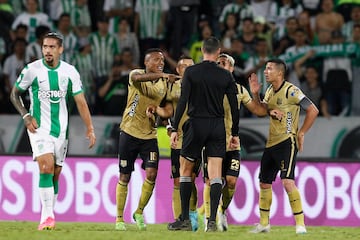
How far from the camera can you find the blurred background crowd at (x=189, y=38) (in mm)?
19500

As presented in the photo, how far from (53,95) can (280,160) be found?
112 inches

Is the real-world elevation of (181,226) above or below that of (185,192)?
below

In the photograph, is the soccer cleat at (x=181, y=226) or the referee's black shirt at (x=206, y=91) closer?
the referee's black shirt at (x=206, y=91)

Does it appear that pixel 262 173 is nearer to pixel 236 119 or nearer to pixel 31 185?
pixel 236 119

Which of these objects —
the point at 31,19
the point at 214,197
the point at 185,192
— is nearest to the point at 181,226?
the point at 185,192

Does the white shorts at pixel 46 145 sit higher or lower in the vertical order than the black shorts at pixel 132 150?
higher

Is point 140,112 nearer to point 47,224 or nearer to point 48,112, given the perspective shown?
point 48,112

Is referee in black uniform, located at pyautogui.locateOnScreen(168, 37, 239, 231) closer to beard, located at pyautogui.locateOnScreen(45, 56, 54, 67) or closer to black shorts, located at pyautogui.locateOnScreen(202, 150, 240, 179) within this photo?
black shorts, located at pyautogui.locateOnScreen(202, 150, 240, 179)

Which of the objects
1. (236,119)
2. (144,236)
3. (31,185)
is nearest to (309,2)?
(31,185)

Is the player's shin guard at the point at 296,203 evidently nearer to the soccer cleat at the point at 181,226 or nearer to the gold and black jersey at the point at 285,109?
the gold and black jersey at the point at 285,109

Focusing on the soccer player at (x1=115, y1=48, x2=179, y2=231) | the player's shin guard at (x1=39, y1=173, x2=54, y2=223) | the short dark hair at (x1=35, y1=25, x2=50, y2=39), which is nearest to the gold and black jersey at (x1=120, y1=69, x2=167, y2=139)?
the soccer player at (x1=115, y1=48, x2=179, y2=231)

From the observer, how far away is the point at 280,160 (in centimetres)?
1362

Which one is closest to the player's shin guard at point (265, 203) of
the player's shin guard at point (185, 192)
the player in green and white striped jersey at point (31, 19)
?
the player's shin guard at point (185, 192)

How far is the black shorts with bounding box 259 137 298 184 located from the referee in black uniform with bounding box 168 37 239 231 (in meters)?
0.94
